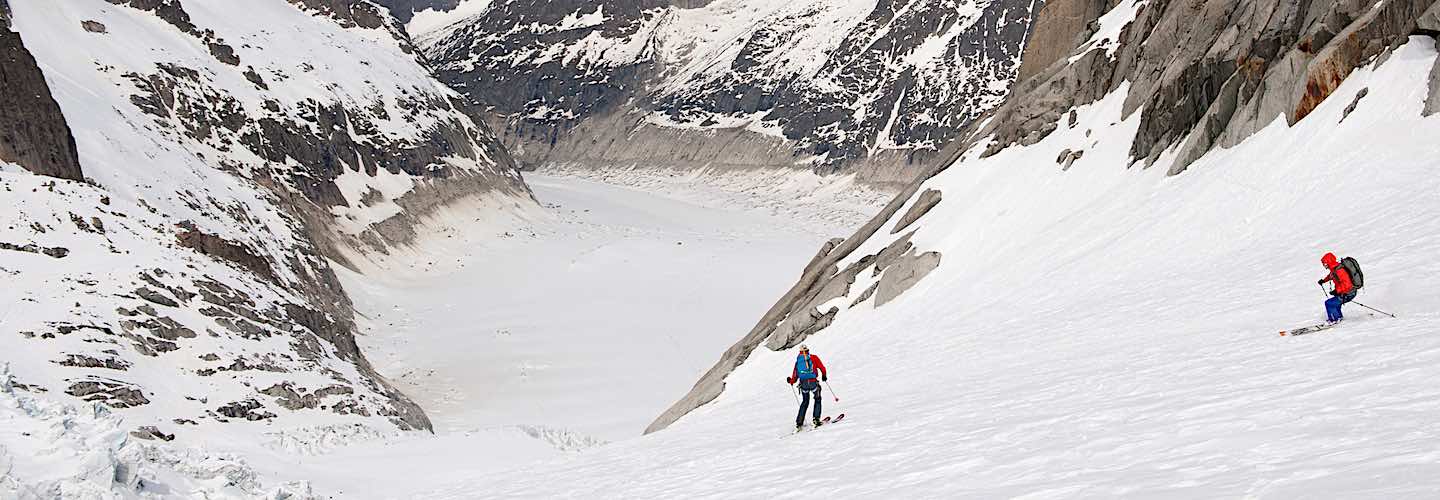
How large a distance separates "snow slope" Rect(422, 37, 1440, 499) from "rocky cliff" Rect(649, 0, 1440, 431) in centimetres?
66

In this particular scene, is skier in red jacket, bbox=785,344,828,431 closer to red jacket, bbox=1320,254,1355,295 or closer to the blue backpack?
the blue backpack

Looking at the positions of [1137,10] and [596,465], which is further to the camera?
[1137,10]

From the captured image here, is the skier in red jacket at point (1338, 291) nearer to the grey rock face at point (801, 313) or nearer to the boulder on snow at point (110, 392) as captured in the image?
the grey rock face at point (801, 313)

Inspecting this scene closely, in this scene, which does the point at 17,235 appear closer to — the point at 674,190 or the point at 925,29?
the point at 674,190

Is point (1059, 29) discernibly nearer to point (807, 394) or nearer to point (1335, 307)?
point (807, 394)

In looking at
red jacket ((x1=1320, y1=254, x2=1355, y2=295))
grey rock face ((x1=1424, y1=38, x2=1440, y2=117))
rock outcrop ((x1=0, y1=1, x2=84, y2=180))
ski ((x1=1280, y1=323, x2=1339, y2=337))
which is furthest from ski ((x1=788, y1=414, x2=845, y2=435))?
rock outcrop ((x1=0, y1=1, x2=84, y2=180))

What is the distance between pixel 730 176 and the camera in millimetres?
182625

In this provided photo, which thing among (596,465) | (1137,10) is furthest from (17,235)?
(1137,10)

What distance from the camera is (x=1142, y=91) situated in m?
34.2

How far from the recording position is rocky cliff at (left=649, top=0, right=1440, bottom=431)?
966 inches

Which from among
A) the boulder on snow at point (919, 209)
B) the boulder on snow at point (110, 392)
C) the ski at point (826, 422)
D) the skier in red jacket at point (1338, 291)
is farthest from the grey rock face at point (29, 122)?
the skier in red jacket at point (1338, 291)

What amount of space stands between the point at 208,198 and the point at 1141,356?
46.4 metres

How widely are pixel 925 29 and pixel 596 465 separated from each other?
6914 inches

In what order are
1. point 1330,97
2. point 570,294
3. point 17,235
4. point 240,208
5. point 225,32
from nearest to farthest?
point 1330,97
point 17,235
point 240,208
point 570,294
point 225,32
